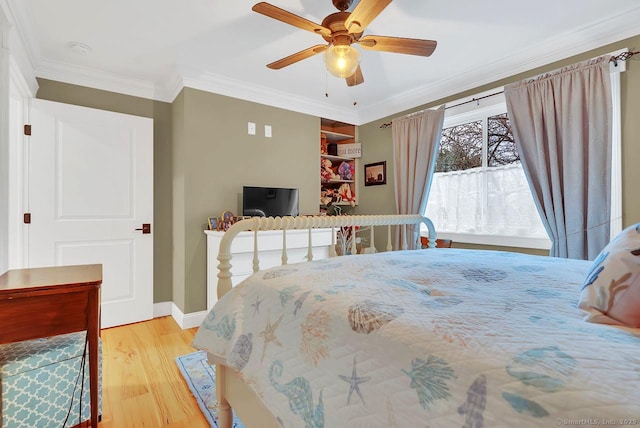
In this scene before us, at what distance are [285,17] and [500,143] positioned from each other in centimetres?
230

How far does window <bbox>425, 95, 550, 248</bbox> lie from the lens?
2711mm

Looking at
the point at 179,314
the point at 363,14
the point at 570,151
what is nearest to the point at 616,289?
the point at 363,14

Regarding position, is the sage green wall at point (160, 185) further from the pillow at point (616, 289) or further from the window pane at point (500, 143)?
the pillow at point (616, 289)

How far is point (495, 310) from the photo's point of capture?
0.74m

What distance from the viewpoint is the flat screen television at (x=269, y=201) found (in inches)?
122

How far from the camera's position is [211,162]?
9.86 ft

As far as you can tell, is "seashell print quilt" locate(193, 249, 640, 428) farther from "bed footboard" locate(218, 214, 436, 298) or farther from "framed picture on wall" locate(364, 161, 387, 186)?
"framed picture on wall" locate(364, 161, 387, 186)

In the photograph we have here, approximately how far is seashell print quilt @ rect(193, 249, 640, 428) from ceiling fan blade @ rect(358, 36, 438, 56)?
129cm

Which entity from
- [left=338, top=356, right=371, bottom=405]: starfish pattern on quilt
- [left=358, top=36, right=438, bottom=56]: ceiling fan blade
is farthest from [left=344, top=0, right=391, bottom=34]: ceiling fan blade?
[left=338, top=356, right=371, bottom=405]: starfish pattern on quilt

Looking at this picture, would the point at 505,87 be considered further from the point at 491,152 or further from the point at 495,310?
the point at 495,310

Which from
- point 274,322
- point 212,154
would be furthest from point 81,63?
point 274,322

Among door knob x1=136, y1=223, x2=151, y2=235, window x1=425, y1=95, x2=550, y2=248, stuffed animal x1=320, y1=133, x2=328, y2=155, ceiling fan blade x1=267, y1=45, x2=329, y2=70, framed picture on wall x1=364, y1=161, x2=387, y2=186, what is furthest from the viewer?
stuffed animal x1=320, y1=133, x2=328, y2=155

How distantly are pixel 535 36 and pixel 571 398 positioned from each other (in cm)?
280

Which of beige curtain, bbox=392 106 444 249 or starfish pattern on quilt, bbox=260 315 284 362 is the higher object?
beige curtain, bbox=392 106 444 249
